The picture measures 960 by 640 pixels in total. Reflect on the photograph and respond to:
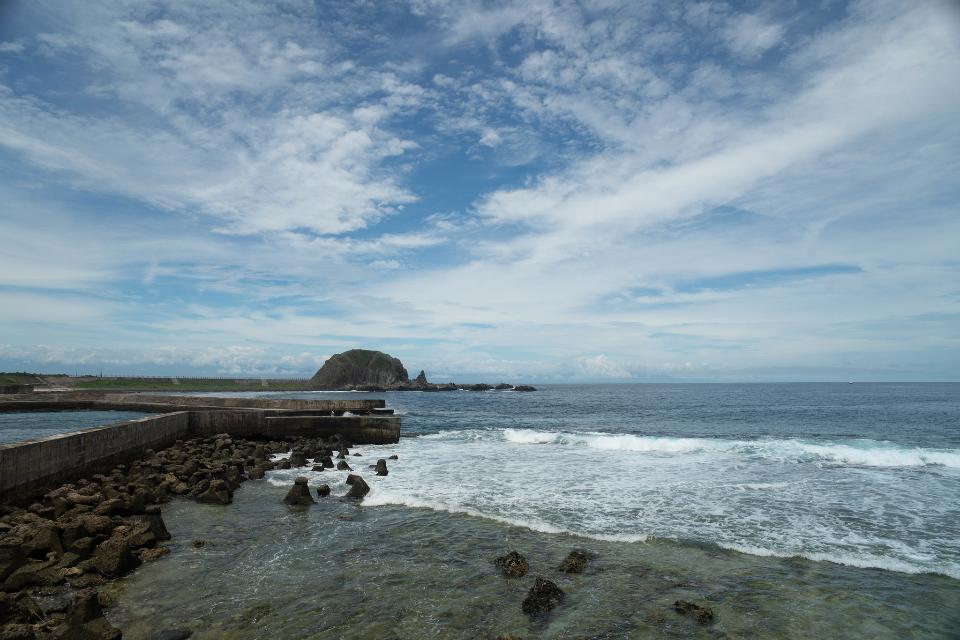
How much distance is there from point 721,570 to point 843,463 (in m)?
15.5

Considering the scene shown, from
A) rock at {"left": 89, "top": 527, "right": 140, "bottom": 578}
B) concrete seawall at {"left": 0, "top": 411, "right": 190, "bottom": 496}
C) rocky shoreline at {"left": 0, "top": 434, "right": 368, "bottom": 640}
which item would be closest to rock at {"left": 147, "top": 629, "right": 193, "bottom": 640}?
rocky shoreline at {"left": 0, "top": 434, "right": 368, "bottom": 640}

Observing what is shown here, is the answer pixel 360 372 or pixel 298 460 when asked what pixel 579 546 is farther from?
pixel 360 372

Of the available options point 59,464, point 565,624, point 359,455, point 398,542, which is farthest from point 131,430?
point 565,624

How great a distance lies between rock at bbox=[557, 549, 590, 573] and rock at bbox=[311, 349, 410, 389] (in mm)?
121873

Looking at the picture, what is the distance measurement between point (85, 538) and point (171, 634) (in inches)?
149

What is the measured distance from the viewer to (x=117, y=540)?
27.2 ft

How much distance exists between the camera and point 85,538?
8.42 meters

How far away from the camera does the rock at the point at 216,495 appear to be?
12258mm

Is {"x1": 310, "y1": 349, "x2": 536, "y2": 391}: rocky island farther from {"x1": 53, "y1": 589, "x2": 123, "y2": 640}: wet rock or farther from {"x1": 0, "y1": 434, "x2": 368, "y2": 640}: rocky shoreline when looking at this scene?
{"x1": 53, "y1": 589, "x2": 123, "y2": 640}: wet rock

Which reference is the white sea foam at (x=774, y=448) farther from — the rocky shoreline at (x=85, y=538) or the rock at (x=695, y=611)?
the rock at (x=695, y=611)

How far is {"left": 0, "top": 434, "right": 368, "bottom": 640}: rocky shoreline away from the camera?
5.94m

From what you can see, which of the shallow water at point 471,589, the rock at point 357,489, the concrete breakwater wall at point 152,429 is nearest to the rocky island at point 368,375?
the concrete breakwater wall at point 152,429

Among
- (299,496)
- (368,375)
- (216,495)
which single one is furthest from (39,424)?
(368,375)

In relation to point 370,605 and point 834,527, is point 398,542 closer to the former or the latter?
point 370,605
